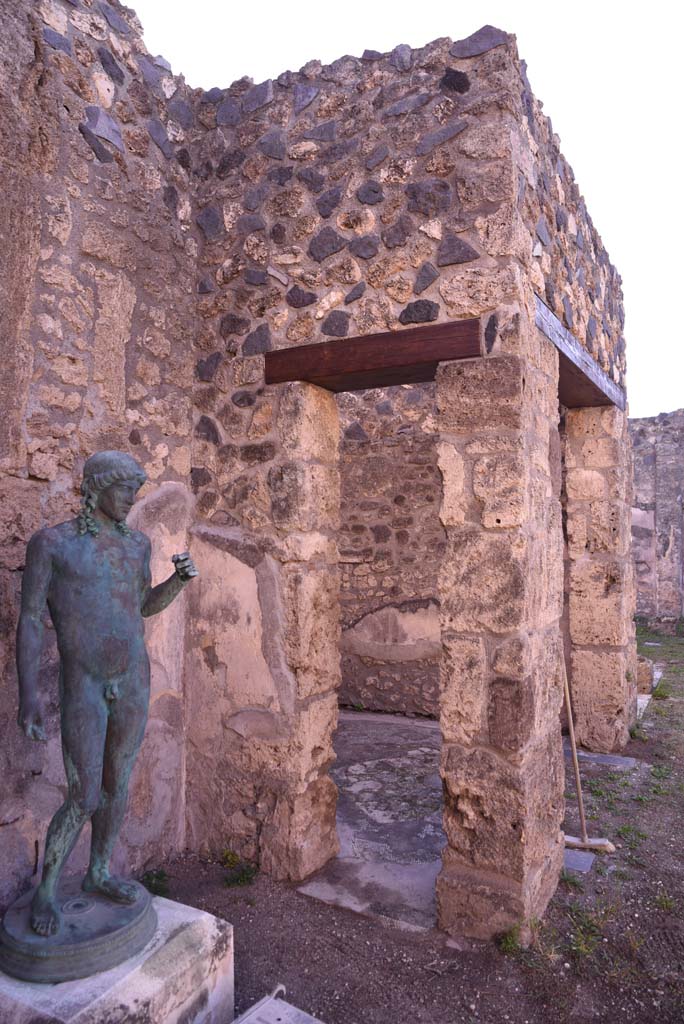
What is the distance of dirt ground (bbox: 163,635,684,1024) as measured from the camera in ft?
7.80

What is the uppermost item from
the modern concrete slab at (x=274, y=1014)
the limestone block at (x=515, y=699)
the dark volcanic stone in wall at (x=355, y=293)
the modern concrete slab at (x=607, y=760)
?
the dark volcanic stone in wall at (x=355, y=293)

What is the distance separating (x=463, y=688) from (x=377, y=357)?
1433 millimetres

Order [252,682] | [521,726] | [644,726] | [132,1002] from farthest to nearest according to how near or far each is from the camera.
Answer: [644,726], [252,682], [521,726], [132,1002]

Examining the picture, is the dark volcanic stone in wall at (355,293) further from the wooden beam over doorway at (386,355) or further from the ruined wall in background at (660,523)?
the ruined wall in background at (660,523)

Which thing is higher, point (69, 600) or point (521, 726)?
point (69, 600)

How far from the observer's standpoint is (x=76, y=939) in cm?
203

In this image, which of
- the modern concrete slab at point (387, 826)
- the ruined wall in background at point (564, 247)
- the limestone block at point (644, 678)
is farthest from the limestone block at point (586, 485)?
the limestone block at point (644, 678)

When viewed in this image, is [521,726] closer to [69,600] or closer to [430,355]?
[430,355]

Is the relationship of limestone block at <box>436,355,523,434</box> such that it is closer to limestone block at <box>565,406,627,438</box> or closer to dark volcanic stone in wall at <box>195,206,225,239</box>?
dark volcanic stone in wall at <box>195,206,225,239</box>

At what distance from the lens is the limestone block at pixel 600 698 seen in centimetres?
500

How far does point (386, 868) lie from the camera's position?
3.28 metres

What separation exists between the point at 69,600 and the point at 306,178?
7.37ft

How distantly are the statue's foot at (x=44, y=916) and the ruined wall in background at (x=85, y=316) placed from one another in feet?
1.61

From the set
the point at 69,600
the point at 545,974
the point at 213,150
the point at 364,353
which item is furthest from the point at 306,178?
the point at 545,974
